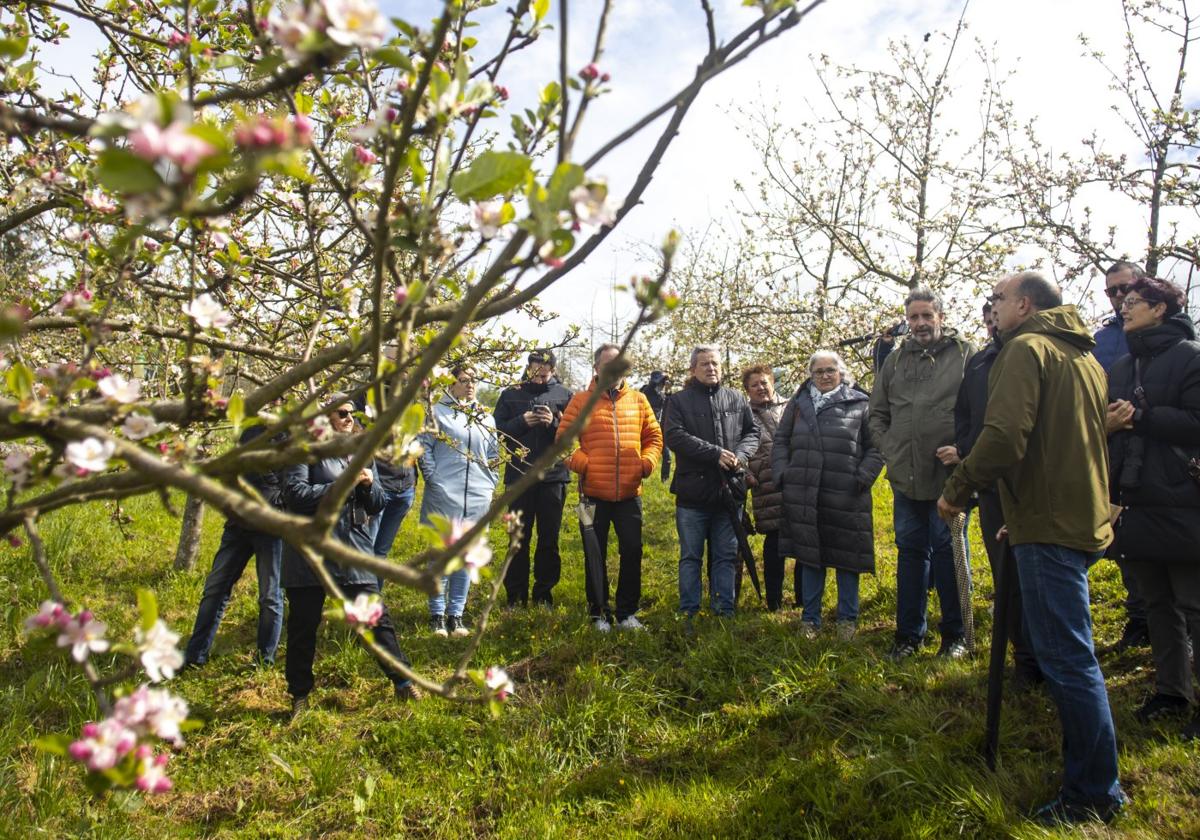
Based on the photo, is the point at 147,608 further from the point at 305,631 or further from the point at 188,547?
the point at 188,547

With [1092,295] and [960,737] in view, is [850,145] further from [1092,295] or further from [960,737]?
[960,737]

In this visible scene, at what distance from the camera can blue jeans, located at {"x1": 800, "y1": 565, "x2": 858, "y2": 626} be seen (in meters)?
4.70

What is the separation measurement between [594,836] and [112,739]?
8.46 ft

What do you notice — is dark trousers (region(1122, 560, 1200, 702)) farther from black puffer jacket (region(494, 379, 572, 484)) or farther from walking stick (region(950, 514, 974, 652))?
black puffer jacket (region(494, 379, 572, 484))

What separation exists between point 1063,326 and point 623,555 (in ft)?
10.6

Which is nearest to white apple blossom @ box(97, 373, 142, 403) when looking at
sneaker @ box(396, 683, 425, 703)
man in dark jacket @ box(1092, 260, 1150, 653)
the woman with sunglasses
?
the woman with sunglasses

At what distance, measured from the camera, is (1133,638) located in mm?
4148

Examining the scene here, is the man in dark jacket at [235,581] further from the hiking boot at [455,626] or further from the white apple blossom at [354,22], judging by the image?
the white apple blossom at [354,22]

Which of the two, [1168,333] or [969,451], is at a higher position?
[1168,333]

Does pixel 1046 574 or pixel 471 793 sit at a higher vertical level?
pixel 1046 574

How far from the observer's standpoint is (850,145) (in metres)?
10.0

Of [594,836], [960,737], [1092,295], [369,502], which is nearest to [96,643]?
[594,836]

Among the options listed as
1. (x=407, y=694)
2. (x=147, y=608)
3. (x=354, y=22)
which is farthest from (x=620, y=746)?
(x=354, y=22)

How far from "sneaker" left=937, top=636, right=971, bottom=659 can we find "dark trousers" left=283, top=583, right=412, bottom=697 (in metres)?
3.16
